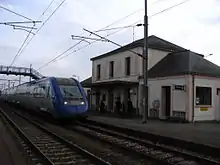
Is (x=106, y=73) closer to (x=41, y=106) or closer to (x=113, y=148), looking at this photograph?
(x=41, y=106)

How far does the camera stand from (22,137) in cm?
1544

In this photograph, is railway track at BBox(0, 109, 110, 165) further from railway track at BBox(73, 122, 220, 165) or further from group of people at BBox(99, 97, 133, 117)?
group of people at BBox(99, 97, 133, 117)

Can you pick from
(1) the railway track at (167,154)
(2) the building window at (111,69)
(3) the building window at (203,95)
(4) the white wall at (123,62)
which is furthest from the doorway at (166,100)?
(1) the railway track at (167,154)

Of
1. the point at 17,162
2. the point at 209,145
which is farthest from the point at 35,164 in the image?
the point at 209,145

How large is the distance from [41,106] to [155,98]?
974 centimetres

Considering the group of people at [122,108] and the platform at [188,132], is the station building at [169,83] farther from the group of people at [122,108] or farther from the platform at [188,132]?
the platform at [188,132]

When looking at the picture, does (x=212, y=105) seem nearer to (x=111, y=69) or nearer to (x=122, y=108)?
(x=122, y=108)

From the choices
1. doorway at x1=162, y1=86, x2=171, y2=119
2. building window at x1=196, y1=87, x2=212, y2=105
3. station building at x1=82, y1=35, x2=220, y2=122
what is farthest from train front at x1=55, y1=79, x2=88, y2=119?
building window at x1=196, y1=87, x2=212, y2=105

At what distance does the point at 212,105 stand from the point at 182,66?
386 centimetres

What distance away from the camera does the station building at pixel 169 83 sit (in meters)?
25.5

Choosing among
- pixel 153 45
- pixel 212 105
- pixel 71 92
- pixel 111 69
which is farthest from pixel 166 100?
pixel 111 69

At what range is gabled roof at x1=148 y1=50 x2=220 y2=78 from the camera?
26297 millimetres

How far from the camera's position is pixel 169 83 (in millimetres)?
26875

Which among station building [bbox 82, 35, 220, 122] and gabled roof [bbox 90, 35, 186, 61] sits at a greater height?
gabled roof [bbox 90, 35, 186, 61]
